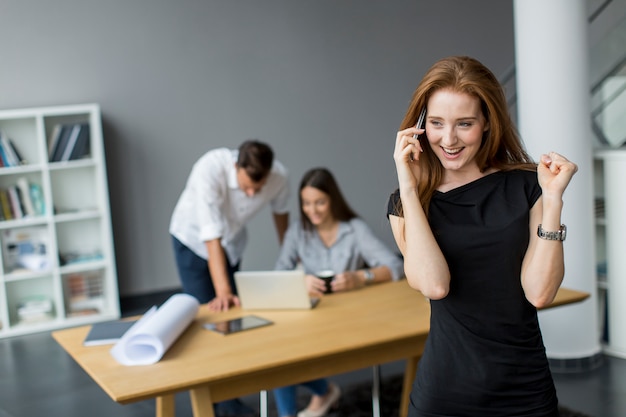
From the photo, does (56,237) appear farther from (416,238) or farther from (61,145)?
(416,238)

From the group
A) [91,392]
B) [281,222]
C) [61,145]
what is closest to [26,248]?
[61,145]

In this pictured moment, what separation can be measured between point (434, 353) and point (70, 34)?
5.45 meters

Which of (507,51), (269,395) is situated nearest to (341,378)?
(269,395)

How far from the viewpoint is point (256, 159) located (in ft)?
12.6

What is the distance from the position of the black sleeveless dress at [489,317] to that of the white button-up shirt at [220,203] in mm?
2272

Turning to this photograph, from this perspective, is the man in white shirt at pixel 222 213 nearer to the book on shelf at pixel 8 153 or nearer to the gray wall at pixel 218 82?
the book on shelf at pixel 8 153

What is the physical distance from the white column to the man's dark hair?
160cm

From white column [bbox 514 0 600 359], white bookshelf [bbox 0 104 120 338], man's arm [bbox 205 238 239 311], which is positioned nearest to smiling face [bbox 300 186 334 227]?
man's arm [bbox 205 238 239 311]

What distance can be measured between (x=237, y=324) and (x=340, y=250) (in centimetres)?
101

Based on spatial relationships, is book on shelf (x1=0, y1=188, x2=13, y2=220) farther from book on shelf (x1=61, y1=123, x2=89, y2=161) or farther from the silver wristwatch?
the silver wristwatch

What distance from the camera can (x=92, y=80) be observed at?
6680 millimetres

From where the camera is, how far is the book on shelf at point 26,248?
20.8ft

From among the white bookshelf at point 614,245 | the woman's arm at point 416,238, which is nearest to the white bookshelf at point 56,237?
the white bookshelf at point 614,245

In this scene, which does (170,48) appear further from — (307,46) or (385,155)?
(385,155)
